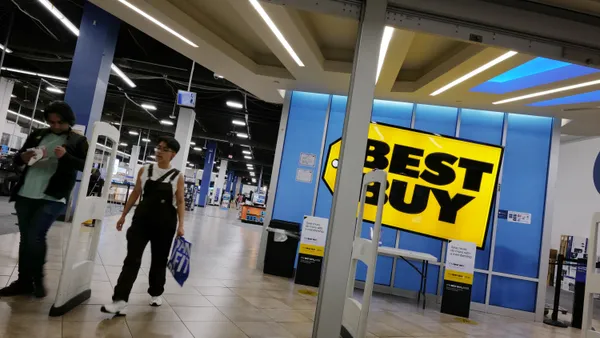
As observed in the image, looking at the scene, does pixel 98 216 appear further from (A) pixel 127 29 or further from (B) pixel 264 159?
(B) pixel 264 159

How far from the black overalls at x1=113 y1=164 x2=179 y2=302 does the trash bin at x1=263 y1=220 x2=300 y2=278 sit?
3.15 m

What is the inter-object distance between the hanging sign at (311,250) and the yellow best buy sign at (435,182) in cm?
91

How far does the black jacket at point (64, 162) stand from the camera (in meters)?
3.18

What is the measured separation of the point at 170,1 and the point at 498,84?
4.55m

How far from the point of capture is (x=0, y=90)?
13.3 meters

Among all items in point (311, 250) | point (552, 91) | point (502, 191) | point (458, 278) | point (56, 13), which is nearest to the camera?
point (552, 91)

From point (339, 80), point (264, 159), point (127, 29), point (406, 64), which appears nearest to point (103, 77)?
point (127, 29)

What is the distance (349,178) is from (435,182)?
13.7 feet

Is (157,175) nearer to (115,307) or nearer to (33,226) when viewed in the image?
(33,226)

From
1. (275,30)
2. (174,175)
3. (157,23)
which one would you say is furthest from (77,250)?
(275,30)

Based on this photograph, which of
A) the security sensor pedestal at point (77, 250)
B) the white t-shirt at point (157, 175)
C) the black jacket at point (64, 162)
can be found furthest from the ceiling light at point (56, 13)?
the white t-shirt at point (157, 175)

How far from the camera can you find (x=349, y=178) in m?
2.69

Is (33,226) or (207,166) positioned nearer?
(33,226)

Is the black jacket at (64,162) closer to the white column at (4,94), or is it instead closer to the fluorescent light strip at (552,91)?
the fluorescent light strip at (552,91)
